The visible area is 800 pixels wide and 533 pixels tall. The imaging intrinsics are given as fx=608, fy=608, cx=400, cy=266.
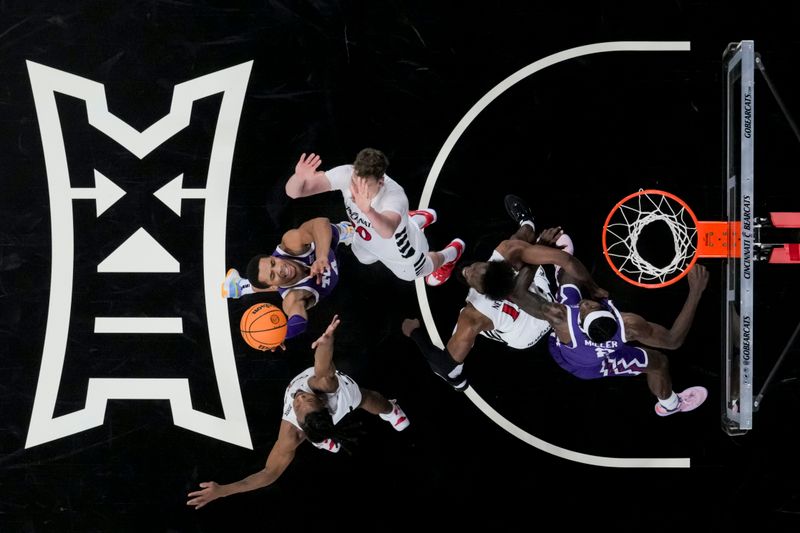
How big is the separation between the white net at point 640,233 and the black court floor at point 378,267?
6.3 inches

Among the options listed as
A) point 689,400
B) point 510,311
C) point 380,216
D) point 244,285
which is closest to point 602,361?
point 510,311

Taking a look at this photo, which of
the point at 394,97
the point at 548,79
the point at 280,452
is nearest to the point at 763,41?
the point at 548,79

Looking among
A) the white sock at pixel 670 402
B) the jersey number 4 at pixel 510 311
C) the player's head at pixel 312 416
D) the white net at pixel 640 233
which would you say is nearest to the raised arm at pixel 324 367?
the player's head at pixel 312 416

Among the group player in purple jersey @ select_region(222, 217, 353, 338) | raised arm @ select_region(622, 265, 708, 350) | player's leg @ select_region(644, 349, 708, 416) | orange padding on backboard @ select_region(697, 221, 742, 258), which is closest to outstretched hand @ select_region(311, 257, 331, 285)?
player in purple jersey @ select_region(222, 217, 353, 338)

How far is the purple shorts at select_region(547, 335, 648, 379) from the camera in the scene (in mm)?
5254

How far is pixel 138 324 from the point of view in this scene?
228 inches

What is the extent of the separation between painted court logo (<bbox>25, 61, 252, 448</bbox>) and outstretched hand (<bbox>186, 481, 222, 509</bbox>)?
46 cm

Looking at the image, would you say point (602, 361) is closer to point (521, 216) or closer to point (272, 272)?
point (521, 216)

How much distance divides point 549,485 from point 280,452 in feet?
8.37

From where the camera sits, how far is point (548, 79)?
5.78m

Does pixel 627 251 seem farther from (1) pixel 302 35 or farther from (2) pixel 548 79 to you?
(1) pixel 302 35

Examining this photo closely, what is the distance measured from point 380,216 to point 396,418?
208 cm

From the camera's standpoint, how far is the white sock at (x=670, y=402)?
18.3 ft

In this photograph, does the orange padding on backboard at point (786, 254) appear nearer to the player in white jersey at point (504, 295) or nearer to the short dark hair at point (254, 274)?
the player in white jersey at point (504, 295)
